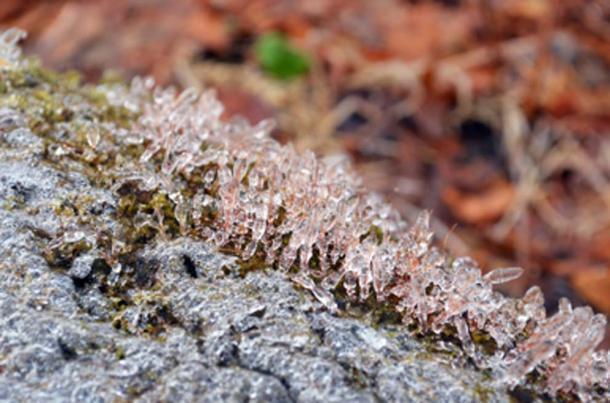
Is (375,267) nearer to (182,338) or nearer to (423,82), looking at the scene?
(182,338)

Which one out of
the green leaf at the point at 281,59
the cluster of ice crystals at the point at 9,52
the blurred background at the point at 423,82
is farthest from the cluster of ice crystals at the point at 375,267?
→ the green leaf at the point at 281,59

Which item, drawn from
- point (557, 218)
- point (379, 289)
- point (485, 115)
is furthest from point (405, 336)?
point (485, 115)

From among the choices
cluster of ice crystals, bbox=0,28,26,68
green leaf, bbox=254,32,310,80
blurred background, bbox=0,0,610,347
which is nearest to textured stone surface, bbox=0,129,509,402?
cluster of ice crystals, bbox=0,28,26,68

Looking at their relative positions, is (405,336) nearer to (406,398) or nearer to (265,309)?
(406,398)

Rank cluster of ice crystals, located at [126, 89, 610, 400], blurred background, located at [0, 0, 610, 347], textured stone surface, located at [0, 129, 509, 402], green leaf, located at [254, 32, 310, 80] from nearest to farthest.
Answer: textured stone surface, located at [0, 129, 509, 402] → cluster of ice crystals, located at [126, 89, 610, 400] → blurred background, located at [0, 0, 610, 347] → green leaf, located at [254, 32, 310, 80]

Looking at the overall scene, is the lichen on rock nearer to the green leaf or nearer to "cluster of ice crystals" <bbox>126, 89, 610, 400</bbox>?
"cluster of ice crystals" <bbox>126, 89, 610, 400</bbox>

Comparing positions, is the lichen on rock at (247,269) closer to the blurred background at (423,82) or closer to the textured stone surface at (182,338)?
the textured stone surface at (182,338)

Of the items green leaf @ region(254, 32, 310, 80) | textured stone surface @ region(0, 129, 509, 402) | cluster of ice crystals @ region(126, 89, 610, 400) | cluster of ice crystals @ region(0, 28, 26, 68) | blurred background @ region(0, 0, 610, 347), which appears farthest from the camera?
green leaf @ region(254, 32, 310, 80)

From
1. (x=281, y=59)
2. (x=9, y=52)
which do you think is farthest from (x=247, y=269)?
(x=281, y=59)
